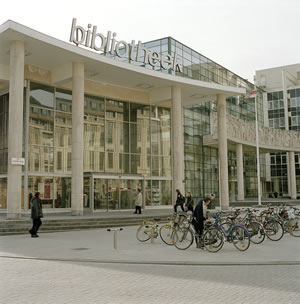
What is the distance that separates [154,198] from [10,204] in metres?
15.7

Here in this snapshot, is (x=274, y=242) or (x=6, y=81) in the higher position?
(x=6, y=81)

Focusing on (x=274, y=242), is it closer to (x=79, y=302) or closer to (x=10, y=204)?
(x=79, y=302)

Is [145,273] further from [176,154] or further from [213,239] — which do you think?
[176,154]

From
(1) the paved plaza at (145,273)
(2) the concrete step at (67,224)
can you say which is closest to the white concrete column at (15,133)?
(2) the concrete step at (67,224)

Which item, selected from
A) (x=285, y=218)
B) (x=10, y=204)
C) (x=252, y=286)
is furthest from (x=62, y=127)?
(x=252, y=286)

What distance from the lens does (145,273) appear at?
9719 millimetres

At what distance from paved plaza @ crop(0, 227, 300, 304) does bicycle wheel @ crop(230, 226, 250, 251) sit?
0.26 metres

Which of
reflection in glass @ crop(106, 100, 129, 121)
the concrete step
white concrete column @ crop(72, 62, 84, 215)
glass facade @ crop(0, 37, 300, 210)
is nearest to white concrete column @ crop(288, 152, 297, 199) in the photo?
glass facade @ crop(0, 37, 300, 210)

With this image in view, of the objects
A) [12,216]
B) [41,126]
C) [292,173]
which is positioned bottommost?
[12,216]

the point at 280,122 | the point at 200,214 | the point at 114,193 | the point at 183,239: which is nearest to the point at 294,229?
the point at 183,239

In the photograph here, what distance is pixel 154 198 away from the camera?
3562 centimetres

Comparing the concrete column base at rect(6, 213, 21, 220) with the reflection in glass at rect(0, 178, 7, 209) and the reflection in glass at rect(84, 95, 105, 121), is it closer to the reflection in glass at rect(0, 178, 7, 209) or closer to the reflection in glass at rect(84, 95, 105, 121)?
the reflection in glass at rect(0, 178, 7, 209)

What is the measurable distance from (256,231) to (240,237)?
2.09 meters

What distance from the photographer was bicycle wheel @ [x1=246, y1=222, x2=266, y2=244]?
1505 centimetres
